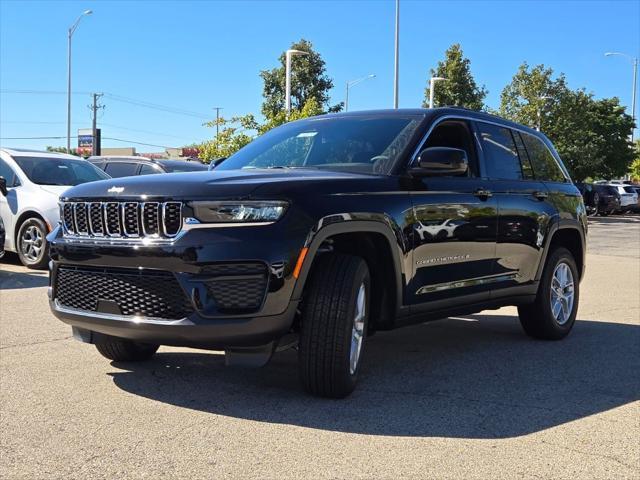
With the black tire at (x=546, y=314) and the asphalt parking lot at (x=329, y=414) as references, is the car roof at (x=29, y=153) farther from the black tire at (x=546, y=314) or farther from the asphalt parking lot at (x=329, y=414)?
the black tire at (x=546, y=314)

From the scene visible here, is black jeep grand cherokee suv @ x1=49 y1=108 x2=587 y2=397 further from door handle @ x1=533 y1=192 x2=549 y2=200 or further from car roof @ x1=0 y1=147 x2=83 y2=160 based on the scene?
car roof @ x1=0 y1=147 x2=83 y2=160

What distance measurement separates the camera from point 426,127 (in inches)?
205

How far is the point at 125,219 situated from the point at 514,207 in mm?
3223

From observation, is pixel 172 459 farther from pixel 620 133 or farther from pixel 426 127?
pixel 620 133

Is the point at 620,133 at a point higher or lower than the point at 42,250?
higher

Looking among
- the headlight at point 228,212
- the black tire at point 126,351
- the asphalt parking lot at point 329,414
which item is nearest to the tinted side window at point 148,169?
the asphalt parking lot at point 329,414

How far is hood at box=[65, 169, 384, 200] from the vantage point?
393 cm

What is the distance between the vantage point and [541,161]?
676cm

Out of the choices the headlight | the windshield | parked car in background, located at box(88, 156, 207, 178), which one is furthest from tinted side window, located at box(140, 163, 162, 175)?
the headlight

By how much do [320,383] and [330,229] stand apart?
34.8 inches

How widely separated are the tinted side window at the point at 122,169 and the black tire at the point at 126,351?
1010 cm

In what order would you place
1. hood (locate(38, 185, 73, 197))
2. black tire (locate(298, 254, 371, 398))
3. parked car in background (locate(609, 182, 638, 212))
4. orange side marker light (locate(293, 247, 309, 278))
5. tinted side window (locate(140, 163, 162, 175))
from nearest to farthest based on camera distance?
orange side marker light (locate(293, 247, 309, 278))
black tire (locate(298, 254, 371, 398))
hood (locate(38, 185, 73, 197))
tinted side window (locate(140, 163, 162, 175))
parked car in background (locate(609, 182, 638, 212))

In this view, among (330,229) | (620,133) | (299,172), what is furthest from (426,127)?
(620,133)

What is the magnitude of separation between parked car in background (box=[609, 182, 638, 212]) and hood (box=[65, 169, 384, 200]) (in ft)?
134
